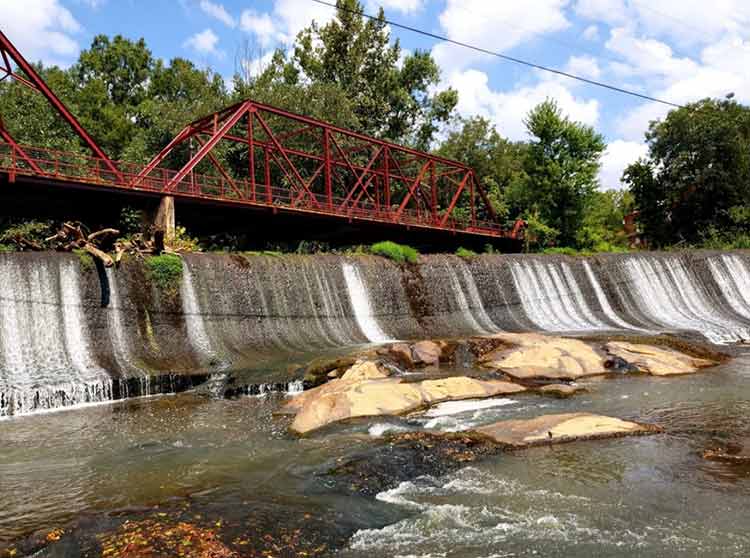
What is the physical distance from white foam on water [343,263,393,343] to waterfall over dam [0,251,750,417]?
48 mm

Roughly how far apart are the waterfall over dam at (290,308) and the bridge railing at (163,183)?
5.13m

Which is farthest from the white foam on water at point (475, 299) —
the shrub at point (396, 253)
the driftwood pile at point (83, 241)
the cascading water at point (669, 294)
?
the driftwood pile at point (83, 241)

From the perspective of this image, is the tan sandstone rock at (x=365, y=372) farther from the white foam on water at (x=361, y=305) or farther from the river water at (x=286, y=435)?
the white foam on water at (x=361, y=305)

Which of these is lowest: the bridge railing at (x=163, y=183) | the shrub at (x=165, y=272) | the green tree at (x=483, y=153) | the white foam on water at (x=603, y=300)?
the white foam on water at (x=603, y=300)

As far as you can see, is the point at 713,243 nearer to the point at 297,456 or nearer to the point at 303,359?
the point at 303,359

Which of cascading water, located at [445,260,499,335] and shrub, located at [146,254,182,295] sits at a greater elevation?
shrub, located at [146,254,182,295]

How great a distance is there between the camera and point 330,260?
2273 centimetres

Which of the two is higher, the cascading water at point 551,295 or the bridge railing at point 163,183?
the bridge railing at point 163,183

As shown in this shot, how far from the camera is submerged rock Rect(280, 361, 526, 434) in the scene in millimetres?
9961

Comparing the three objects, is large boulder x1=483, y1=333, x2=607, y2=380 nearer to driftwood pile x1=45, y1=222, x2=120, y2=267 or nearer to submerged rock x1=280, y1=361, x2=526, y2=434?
submerged rock x1=280, y1=361, x2=526, y2=434

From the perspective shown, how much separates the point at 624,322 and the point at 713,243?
1934cm

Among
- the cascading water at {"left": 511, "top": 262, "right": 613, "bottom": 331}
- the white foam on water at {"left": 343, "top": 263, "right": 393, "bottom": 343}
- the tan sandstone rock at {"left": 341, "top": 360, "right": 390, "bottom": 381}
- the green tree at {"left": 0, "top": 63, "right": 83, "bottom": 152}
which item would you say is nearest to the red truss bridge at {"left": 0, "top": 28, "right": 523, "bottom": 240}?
the green tree at {"left": 0, "top": 63, "right": 83, "bottom": 152}

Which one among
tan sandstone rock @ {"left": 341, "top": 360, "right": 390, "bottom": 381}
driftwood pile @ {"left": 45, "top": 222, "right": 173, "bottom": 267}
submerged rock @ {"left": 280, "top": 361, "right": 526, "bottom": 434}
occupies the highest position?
driftwood pile @ {"left": 45, "top": 222, "right": 173, "bottom": 267}

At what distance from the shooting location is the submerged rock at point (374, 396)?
32.7ft
